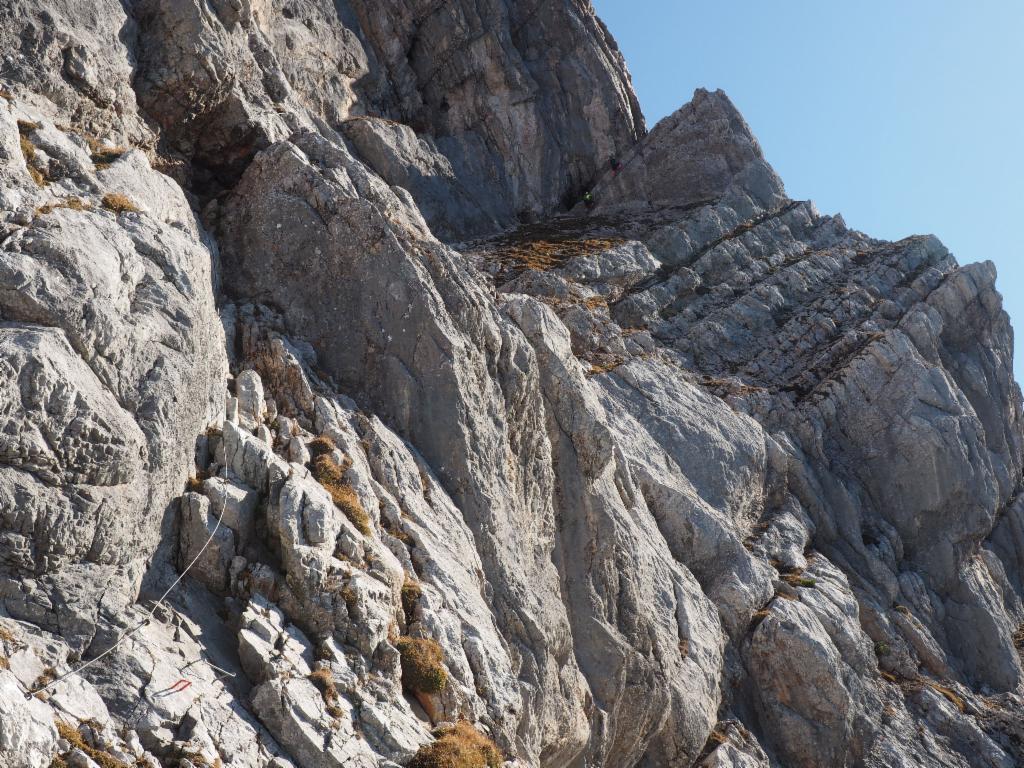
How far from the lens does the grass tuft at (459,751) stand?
20.9 meters

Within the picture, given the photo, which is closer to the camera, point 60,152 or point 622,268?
point 60,152

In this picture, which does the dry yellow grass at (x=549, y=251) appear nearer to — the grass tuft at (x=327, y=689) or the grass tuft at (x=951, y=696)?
the grass tuft at (x=951, y=696)

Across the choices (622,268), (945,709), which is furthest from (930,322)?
(945,709)

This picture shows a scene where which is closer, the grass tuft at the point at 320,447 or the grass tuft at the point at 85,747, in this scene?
the grass tuft at the point at 85,747

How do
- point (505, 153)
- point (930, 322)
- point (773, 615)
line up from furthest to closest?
point (505, 153)
point (930, 322)
point (773, 615)

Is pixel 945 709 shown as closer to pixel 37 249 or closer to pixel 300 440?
pixel 300 440

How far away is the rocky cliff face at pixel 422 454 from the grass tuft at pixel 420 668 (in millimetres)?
105

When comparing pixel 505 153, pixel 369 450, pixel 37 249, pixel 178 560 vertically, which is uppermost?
pixel 505 153

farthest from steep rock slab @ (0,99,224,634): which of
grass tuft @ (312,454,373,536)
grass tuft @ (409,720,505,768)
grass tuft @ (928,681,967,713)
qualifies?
grass tuft @ (928,681,967,713)

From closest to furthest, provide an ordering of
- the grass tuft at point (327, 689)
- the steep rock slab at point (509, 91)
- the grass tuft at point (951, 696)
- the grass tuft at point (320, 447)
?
the grass tuft at point (327, 689), the grass tuft at point (320, 447), the grass tuft at point (951, 696), the steep rock slab at point (509, 91)

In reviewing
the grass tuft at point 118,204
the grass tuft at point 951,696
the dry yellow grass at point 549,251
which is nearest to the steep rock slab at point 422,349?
the grass tuft at point 118,204

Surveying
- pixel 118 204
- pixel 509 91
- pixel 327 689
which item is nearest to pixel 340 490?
pixel 327 689

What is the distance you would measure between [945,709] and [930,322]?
26.4m

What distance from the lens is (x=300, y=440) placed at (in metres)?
25.6
